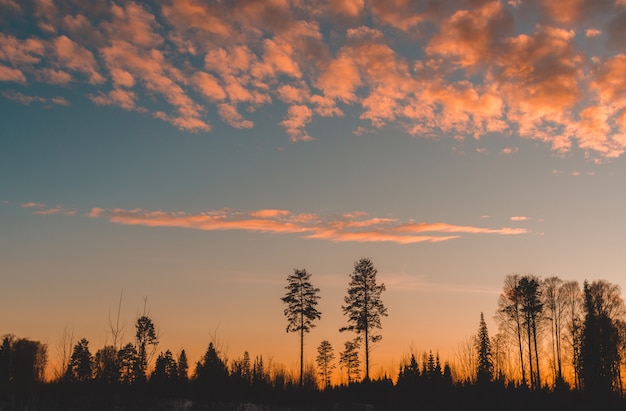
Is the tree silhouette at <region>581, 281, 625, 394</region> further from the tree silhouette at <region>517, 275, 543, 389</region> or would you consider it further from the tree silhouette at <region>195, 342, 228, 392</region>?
the tree silhouette at <region>195, 342, 228, 392</region>

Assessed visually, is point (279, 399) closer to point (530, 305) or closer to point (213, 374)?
point (213, 374)

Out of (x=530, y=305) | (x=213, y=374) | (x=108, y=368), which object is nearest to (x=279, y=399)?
(x=213, y=374)

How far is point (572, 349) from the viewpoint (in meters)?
47.8

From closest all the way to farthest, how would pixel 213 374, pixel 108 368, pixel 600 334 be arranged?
pixel 108 368, pixel 213 374, pixel 600 334

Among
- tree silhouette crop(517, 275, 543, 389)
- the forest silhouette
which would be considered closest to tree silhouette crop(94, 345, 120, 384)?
the forest silhouette

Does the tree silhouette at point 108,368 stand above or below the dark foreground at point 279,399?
above

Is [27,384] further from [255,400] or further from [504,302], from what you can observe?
[504,302]

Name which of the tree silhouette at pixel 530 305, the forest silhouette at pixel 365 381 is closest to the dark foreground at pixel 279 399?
the forest silhouette at pixel 365 381

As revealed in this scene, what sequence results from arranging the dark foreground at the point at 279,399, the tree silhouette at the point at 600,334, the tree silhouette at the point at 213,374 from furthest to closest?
the tree silhouette at the point at 600,334 < the tree silhouette at the point at 213,374 < the dark foreground at the point at 279,399

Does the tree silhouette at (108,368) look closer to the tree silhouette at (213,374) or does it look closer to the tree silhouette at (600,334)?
the tree silhouette at (213,374)

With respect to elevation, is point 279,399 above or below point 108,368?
below

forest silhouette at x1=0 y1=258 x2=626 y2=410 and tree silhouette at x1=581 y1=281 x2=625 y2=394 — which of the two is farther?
tree silhouette at x1=581 y1=281 x2=625 y2=394

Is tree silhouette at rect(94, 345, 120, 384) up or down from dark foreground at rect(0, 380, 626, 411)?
up

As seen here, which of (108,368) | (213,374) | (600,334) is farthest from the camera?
(600,334)
